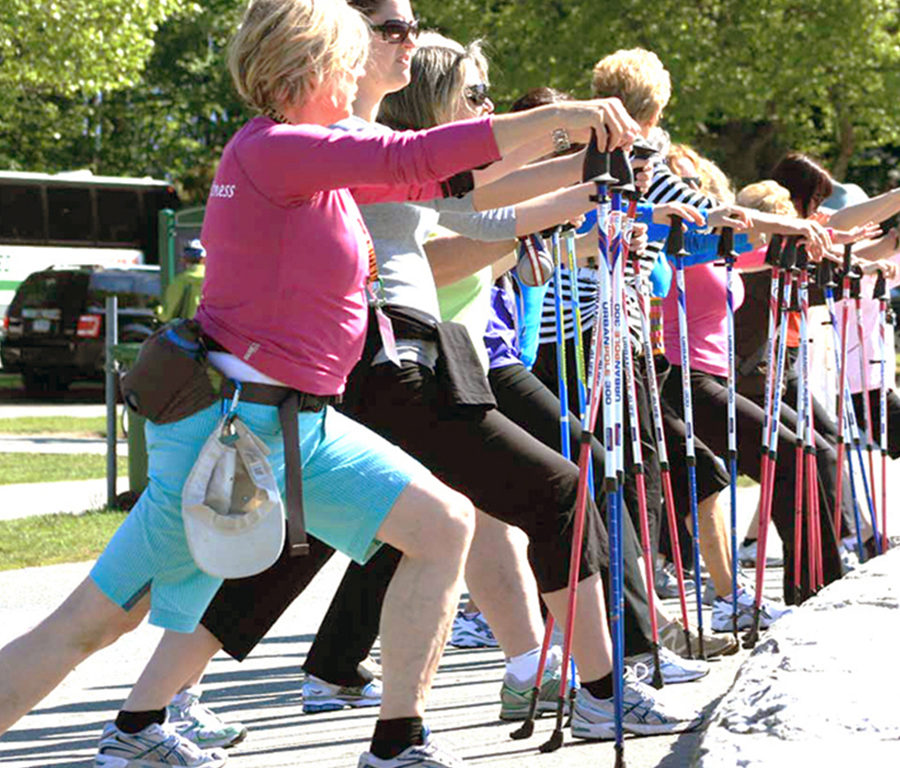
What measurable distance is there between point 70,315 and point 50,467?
1417cm

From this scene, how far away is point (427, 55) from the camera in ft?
18.8

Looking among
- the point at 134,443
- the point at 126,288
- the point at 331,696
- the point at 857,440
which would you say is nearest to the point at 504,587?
the point at 331,696

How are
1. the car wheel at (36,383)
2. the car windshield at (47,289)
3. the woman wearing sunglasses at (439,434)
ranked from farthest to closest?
1. the car wheel at (36,383)
2. the car windshield at (47,289)
3. the woman wearing sunglasses at (439,434)

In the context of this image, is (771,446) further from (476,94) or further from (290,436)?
(290,436)

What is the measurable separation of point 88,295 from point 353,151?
2553 cm

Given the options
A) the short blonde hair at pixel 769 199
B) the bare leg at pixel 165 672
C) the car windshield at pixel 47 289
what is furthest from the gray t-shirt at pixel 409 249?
the car windshield at pixel 47 289

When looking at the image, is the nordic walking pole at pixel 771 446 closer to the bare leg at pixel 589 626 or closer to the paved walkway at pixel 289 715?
the paved walkway at pixel 289 715

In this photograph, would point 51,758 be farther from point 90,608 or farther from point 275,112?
point 275,112

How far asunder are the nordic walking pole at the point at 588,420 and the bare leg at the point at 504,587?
57 cm

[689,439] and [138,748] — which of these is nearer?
[138,748]

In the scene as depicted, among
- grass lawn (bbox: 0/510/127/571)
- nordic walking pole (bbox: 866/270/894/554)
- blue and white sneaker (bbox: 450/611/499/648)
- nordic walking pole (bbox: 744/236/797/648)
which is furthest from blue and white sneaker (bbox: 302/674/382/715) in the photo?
grass lawn (bbox: 0/510/127/571)

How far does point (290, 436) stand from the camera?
425 centimetres

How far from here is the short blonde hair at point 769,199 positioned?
8375mm

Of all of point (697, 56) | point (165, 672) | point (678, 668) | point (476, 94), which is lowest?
point (678, 668)
